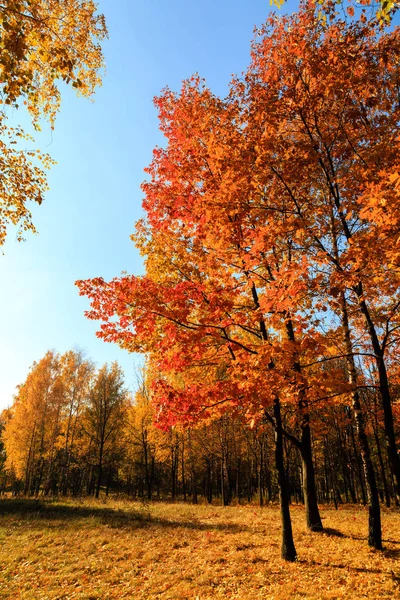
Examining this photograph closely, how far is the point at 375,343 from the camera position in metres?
6.58

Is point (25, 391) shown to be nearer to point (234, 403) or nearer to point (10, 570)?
point (10, 570)

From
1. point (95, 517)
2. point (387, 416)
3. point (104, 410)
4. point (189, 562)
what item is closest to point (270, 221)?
point (387, 416)

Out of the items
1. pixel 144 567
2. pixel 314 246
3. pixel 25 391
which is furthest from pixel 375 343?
pixel 25 391

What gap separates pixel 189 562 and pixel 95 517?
7.51 m

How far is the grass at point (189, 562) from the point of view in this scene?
5.98 metres

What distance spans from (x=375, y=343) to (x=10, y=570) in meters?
9.95

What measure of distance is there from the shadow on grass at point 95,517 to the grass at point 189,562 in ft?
0.38

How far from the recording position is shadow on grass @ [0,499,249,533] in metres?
12.1

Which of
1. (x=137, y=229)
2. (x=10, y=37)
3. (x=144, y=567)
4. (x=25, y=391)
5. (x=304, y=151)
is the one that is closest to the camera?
(x=10, y=37)

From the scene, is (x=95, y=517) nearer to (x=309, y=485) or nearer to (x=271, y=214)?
(x=309, y=485)

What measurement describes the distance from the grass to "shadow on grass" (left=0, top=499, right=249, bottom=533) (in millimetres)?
116

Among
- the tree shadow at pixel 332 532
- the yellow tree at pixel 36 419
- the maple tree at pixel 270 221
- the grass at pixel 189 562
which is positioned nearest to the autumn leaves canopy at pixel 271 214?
the maple tree at pixel 270 221

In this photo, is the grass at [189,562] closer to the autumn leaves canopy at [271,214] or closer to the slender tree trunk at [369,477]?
the slender tree trunk at [369,477]

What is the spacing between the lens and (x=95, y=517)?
13.4 meters
